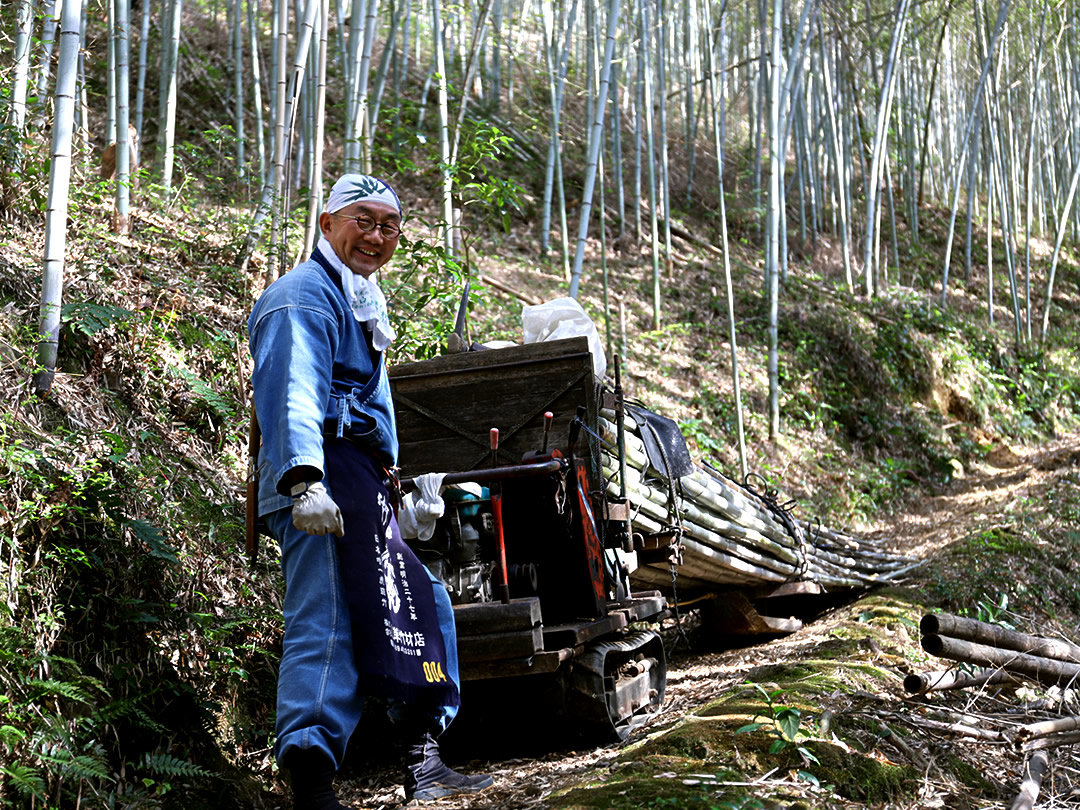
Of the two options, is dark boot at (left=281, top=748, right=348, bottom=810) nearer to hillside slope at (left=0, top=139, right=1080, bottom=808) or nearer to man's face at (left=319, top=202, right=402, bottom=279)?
hillside slope at (left=0, top=139, right=1080, bottom=808)

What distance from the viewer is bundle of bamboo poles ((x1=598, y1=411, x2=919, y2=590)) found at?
3.83 metres

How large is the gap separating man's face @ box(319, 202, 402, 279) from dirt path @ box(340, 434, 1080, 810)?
1466mm

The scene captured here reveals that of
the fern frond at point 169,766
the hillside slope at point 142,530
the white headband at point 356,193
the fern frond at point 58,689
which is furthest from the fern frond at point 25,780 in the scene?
the white headband at point 356,193

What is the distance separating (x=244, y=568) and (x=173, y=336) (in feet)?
4.64

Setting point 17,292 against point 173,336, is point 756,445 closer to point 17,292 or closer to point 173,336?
point 173,336

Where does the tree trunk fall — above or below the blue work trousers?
above

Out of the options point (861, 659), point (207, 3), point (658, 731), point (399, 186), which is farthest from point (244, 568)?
point (207, 3)

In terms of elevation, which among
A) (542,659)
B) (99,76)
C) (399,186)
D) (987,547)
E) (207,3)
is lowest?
(987,547)

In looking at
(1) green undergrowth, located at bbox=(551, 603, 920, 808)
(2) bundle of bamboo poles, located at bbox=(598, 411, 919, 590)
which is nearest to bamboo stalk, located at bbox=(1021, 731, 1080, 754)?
(1) green undergrowth, located at bbox=(551, 603, 920, 808)

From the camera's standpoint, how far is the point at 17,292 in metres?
3.65

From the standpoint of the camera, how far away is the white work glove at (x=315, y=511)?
200cm

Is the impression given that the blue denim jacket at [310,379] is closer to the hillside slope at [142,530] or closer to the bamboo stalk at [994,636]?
the hillside slope at [142,530]

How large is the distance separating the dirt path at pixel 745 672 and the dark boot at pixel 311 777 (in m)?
0.41

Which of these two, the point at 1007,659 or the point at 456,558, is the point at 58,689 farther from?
the point at 1007,659
